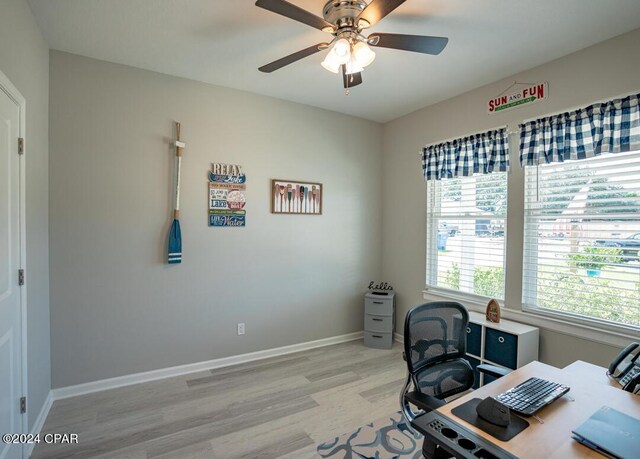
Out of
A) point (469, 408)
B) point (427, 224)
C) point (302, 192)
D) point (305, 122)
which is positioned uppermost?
point (305, 122)

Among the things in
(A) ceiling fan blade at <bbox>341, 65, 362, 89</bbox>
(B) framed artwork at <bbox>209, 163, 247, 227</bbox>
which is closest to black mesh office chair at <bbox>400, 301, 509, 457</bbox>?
(A) ceiling fan blade at <bbox>341, 65, 362, 89</bbox>

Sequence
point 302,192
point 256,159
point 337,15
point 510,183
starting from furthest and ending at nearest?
point 302,192 < point 256,159 < point 510,183 < point 337,15

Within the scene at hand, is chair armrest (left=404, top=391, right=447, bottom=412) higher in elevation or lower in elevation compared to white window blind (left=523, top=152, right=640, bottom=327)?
lower

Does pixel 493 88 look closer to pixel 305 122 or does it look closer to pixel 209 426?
pixel 305 122

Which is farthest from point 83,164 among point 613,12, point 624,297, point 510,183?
point 624,297

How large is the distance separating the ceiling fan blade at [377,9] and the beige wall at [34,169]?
1906mm

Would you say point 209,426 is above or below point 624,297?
below

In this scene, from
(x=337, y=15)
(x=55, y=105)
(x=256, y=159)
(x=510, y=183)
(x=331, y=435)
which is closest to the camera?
(x=337, y=15)

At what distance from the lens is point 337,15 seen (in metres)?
1.83

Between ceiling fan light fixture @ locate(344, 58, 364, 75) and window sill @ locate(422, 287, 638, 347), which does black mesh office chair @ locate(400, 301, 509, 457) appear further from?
ceiling fan light fixture @ locate(344, 58, 364, 75)

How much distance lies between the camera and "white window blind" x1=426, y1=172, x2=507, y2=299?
3.06m

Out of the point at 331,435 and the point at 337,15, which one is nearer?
the point at 337,15

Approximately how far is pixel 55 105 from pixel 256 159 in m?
1.69

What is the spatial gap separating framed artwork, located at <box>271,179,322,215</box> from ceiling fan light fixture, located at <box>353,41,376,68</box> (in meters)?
1.80
